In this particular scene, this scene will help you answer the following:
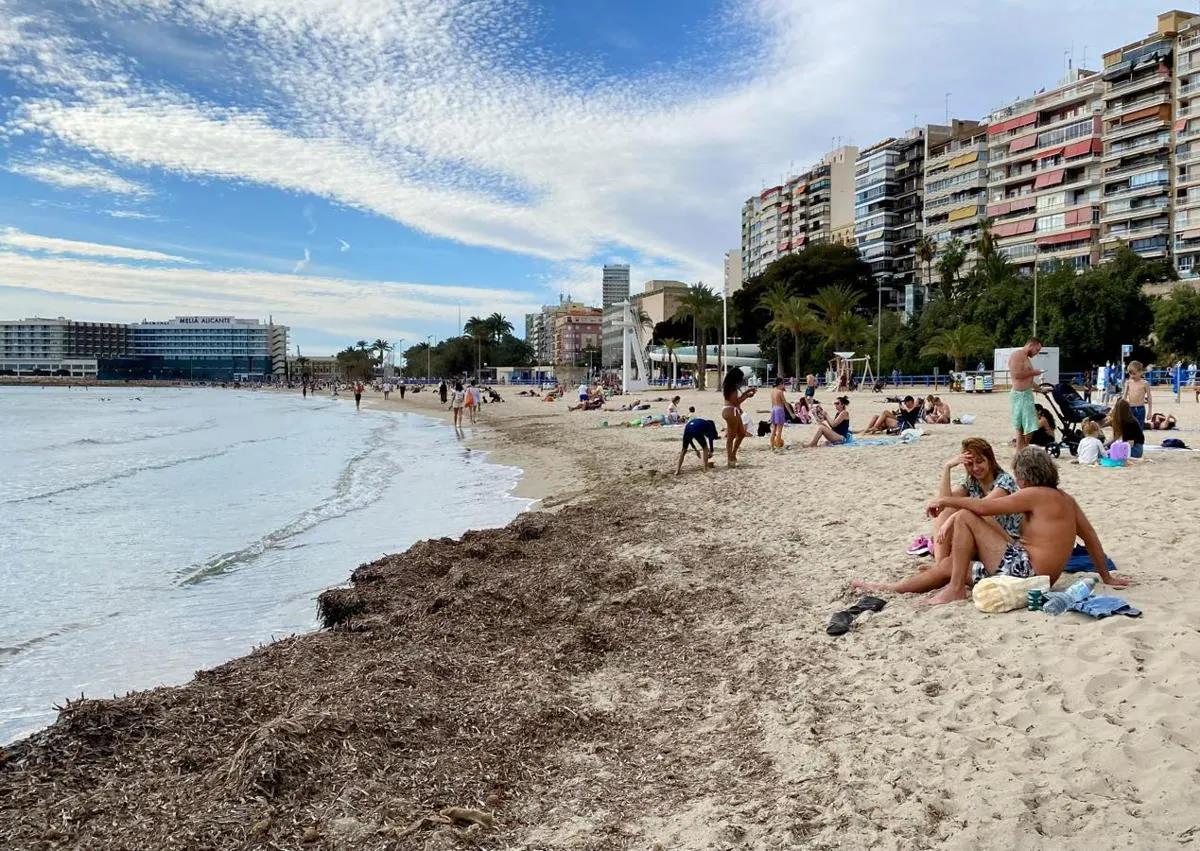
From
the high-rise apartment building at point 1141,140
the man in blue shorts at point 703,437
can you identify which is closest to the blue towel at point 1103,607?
the man in blue shorts at point 703,437

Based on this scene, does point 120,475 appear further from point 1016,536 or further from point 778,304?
point 778,304

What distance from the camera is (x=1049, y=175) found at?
7181 centimetres

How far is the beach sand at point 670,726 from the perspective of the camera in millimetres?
3074

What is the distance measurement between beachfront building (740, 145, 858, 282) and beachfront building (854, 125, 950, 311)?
9659mm

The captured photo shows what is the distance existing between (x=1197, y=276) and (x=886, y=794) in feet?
222

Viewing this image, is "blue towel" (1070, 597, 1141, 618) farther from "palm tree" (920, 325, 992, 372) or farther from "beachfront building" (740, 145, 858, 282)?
"beachfront building" (740, 145, 858, 282)

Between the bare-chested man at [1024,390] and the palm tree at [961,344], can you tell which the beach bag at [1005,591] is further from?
the palm tree at [961,344]

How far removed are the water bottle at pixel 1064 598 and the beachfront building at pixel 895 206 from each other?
9117 cm

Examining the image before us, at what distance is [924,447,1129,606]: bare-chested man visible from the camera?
4.84 m

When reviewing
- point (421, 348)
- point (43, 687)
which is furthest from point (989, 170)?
point (421, 348)

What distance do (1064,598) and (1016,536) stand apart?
785mm

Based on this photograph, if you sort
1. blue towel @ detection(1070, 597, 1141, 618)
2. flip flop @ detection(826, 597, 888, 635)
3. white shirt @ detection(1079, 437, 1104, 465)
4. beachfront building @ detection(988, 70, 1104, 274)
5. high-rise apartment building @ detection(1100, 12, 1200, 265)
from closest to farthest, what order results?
blue towel @ detection(1070, 597, 1141, 618)
flip flop @ detection(826, 597, 888, 635)
white shirt @ detection(1079, 437, 1104, 465)
high-rise apartment building @ detection(1100, 12, 1200, 265)
beachfront building @ detection(988, 70, 1104, 274)

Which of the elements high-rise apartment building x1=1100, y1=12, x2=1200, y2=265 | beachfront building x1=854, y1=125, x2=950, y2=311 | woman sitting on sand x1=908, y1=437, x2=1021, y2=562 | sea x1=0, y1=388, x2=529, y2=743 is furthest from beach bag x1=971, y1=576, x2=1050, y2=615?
beachfront building x1=854, y1=125, x2=950, y2=311

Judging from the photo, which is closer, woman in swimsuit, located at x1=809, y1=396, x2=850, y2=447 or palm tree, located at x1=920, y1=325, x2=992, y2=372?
woman in swimsuit, located at x1=809, y1=396, x2=850, y2=447
